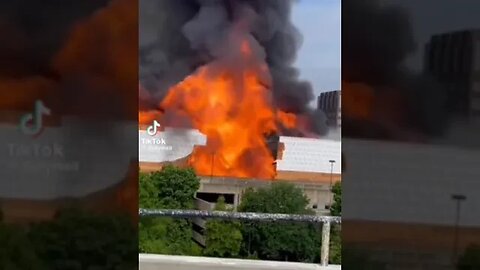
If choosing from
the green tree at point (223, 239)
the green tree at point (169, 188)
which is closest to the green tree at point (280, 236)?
the green tree at point (223, 239)

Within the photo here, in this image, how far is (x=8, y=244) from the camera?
148 centimetres

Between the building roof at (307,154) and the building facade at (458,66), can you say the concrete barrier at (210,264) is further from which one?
the building roof at (307,154)

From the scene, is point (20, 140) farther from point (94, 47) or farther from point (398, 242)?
point (398, 242)

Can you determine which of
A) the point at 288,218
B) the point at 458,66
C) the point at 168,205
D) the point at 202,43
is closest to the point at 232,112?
the point at 202,43

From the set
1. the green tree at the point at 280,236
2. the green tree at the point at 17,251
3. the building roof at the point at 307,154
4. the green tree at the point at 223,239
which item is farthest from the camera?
the building roof at the point at 307,154

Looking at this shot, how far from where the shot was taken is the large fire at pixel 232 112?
15.7ft

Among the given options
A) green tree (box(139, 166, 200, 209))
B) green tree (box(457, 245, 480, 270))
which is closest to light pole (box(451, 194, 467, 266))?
green tree (box(457, 245, 480, 270))

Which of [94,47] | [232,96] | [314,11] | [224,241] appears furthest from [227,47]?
Answer: [94,47]

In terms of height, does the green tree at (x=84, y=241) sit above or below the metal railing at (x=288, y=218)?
above

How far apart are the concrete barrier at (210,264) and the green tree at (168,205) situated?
14.4 inches

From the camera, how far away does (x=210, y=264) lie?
2699 mm

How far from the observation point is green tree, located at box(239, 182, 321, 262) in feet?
10.4

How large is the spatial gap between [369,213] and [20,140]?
0.73 m

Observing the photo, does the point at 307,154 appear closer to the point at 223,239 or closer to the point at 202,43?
the point at 202,43
